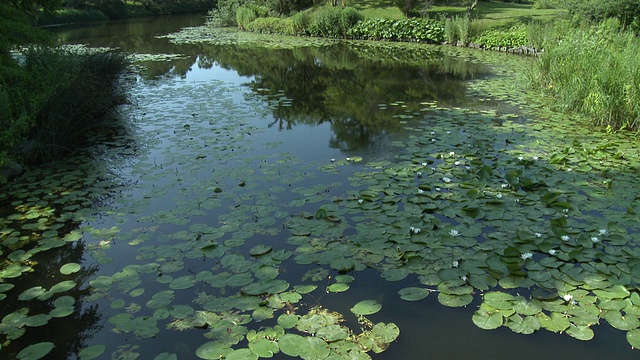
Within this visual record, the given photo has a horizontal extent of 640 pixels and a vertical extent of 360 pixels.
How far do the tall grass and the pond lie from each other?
364mm

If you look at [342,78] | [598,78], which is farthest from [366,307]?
[342,78]

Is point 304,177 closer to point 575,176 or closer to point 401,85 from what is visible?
point 575,176

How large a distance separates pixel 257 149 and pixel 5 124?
285 cm

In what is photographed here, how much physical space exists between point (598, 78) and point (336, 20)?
1455cm

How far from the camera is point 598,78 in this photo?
248 inches

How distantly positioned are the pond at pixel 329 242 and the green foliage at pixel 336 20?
43.8 ft

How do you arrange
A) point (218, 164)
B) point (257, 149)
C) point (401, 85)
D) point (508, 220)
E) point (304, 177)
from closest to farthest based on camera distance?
point (508, 220) → point (304, 177) → point (218, 164) → point (257, 149) → point (401, 85)

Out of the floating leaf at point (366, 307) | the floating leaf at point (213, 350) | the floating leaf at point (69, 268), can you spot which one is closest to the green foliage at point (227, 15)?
the floating leaf at point (69, 268)

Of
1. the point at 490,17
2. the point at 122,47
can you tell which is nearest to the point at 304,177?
the point at 122,47

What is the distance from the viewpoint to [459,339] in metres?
2.61

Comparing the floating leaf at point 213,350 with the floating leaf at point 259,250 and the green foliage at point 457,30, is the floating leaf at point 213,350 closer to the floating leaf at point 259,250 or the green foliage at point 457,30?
the floating leaf at point 259,250

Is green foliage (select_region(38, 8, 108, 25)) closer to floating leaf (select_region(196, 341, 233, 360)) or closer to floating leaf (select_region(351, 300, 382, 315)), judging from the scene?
floating leaf (select_region(196, 341, 233, 360))

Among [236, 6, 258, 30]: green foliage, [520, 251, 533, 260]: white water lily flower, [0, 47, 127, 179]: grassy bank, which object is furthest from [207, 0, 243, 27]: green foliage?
[520, 251, 533, 260]: white water lily flower

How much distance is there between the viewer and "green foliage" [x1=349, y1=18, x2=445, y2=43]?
16.4 metres
